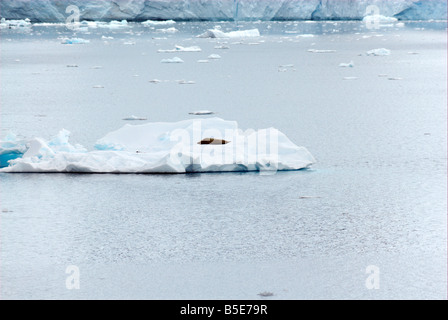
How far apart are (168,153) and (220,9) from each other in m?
39.2

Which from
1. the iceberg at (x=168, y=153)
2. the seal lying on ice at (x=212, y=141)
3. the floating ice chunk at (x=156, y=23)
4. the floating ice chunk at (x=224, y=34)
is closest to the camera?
the iceberg at (x=168, y=153)

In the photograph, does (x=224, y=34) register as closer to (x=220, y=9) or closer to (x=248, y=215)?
(x=220, y=9)

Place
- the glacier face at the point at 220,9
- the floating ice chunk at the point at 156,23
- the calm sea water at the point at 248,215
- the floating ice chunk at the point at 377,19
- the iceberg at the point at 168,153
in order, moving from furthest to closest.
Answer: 1. the floating ice chunk at the point at 377,19
2. the floating ice chunk at the point at 156,23
3. the glacier face at the point at 220,9
4. the iceberg at the point at 168,153
5. the calm sea water at the point at 248,215

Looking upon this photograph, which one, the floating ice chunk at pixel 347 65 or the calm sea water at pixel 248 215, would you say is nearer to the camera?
the calm sea water at pixel 248 215

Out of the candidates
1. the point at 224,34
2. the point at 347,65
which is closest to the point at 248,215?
the point at 347,65

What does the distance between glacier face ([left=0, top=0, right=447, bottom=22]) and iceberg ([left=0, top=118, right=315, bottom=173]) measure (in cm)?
3549

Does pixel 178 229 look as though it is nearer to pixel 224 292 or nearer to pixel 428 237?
pixel 224 292

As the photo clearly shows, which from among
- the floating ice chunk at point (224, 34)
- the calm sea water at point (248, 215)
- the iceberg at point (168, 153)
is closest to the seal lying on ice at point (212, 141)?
the iceberg at point (168, 153)

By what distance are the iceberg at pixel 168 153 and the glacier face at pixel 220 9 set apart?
1397 inches

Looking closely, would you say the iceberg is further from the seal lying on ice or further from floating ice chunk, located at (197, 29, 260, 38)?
floating ice chunk, located at (197, 29, 260, 38)

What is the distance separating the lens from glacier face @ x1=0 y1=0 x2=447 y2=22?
40.7 metres

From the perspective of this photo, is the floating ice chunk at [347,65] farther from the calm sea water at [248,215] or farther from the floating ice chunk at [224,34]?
the floating ice chunk at [224,34]

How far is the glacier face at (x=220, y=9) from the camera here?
134ft
